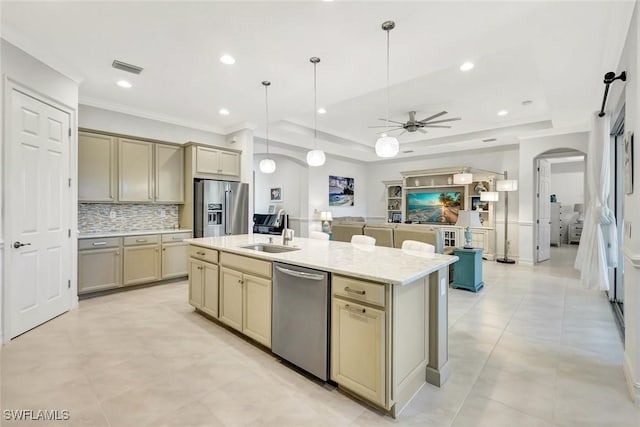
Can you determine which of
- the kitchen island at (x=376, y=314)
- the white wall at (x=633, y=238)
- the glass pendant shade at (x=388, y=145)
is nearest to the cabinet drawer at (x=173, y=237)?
the kitchen island at (x=376, y=314)

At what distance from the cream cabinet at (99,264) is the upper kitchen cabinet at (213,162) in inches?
64.4

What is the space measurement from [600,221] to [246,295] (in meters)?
3.81

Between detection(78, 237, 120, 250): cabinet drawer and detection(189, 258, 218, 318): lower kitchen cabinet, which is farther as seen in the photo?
detection(78, 237, 120, 250): cabinet drawer

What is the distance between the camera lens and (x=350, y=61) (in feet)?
10.5

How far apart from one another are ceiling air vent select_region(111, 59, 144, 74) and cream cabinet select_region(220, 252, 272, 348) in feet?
7.76

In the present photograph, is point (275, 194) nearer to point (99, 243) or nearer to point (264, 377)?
point (99, 243)

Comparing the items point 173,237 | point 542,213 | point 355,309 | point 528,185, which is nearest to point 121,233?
point 173,237

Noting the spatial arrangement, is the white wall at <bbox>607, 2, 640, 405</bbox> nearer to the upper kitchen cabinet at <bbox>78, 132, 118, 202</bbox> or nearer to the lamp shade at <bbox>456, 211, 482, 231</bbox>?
the lamp shade at <bbox>456, 211, 482, 231</bbox>

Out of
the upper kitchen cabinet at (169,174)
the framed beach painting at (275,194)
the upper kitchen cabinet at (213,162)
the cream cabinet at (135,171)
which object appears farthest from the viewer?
the framed beach painting at (275,194)

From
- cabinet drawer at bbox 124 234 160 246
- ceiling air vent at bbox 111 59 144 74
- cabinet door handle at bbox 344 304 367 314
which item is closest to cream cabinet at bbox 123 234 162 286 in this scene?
cabinet drawer at bbox 124 234 160 246

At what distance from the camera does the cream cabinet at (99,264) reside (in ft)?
12.9

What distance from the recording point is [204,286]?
328 centimetres

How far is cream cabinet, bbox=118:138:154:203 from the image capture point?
4488 millimetres

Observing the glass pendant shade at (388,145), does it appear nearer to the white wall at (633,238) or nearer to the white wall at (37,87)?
the white wall at (633,238)
